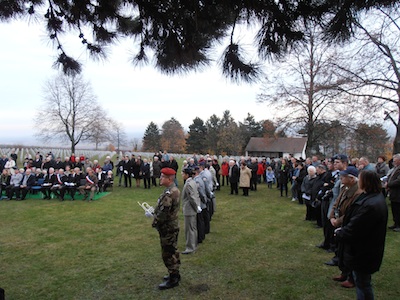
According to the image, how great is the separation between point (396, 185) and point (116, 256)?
725 cm

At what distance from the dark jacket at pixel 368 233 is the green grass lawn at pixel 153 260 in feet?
4.54

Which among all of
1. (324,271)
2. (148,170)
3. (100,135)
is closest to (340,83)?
(148,170)

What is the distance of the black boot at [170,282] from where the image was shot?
16.5 ft

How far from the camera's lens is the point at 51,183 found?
14344 millimetres

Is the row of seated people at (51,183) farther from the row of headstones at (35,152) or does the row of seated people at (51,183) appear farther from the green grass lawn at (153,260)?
the row of headstones at (35,152)

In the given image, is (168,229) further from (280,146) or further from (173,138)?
(173,138)

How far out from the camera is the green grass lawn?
4.96 meters

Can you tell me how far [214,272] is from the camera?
571cm

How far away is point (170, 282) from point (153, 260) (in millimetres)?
1319

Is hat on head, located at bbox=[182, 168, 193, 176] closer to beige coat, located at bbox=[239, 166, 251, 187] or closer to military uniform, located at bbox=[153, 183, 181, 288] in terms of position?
military uniform, located at bbox=[153, 183, 181, 288]

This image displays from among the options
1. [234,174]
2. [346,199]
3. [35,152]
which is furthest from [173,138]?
[346,199]

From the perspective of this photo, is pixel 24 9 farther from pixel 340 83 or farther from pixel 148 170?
pixel 340 83

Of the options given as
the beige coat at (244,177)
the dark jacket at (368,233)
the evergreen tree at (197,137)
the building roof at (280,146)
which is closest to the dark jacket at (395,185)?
the dark jacket at (368,233)

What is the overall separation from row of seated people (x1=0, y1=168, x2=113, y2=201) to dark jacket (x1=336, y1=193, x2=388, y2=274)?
39.2 feet
